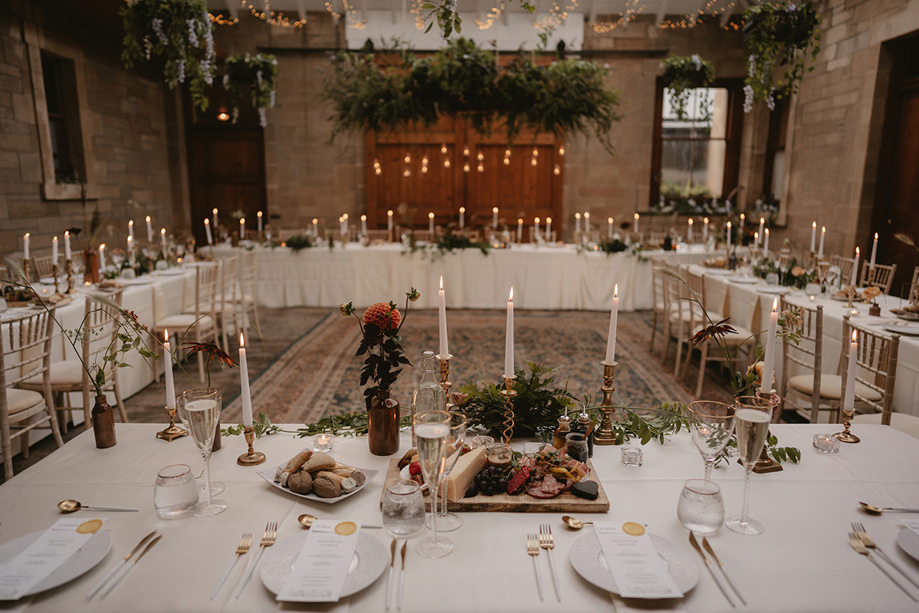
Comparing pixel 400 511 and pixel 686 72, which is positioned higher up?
pixel 686 72

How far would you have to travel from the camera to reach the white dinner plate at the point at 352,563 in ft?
3.55

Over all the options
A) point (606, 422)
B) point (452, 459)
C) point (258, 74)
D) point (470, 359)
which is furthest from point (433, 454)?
point (258, 74)

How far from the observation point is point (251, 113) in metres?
9.32

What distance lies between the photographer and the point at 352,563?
1.14 meters

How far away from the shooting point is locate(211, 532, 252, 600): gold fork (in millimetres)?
1104

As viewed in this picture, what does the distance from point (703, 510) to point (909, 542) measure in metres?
0.43

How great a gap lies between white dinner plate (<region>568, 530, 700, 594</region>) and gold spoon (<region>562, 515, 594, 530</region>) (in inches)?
1.4

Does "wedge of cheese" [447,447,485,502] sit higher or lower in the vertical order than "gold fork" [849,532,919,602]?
higher

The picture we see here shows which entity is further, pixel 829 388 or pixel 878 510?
pixel 829 388

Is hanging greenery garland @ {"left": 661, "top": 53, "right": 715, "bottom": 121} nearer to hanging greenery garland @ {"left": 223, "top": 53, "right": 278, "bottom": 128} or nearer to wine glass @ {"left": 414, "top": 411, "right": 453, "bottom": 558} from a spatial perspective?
hanging greenery garland @ {"left": 223, "top": 53, "right": 278, "bottom": 128}

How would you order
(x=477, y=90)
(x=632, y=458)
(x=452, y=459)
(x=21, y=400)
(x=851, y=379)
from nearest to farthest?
1. (x=452, y=459)
2. (x=632, y=458)
3. (x=851, y=379)
4. (x=21, y=400)
5. (x=477, y=90)

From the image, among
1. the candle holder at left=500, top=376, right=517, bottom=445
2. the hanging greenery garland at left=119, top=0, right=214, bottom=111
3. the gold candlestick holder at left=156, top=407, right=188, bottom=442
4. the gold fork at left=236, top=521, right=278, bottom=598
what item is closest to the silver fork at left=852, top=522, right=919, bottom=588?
the candle holder at left=500, top=376, right=517, bottom=445

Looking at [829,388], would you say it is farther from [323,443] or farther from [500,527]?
[323,443]

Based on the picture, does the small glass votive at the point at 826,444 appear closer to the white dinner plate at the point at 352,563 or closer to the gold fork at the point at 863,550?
the gold fork at the point at 863,550
